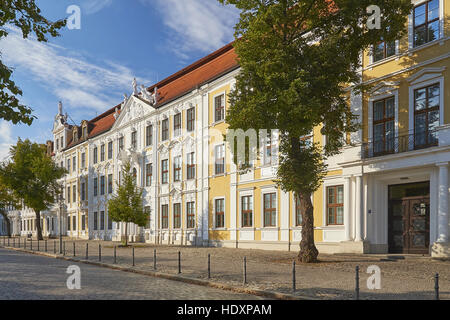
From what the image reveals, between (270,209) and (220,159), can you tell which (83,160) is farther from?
(270,209)

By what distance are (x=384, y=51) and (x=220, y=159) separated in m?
13.8

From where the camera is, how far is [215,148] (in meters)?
32.3

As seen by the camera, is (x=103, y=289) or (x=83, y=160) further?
(x=83, y=160)

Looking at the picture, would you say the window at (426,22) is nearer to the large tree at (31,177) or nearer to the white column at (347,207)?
the white column at (347,207)

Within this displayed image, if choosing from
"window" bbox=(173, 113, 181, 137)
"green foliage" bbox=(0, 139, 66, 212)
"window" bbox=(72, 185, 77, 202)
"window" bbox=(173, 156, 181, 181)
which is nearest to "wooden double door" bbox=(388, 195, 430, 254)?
"window" bbox=(173, 156, 181, 181)

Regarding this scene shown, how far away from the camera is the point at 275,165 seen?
2706cm

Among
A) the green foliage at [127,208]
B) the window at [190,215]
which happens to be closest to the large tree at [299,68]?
the window at [190,215]

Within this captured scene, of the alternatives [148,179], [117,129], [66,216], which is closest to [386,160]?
[148,179]

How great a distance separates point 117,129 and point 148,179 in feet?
25.8

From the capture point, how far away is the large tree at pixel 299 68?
16.4 m

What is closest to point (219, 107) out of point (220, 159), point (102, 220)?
point (220, 159)

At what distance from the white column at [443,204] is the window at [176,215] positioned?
2169cm

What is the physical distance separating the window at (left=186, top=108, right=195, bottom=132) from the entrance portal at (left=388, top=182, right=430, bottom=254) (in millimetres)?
16837

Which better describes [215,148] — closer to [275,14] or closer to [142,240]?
[142,240]
